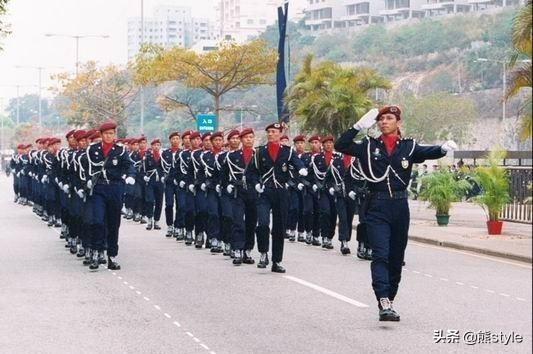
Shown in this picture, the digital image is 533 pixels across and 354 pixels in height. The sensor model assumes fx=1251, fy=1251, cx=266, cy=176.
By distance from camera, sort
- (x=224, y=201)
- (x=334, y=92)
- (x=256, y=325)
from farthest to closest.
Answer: (x=334, y=92) < (x=224, y=201) < (x=256, y=325)

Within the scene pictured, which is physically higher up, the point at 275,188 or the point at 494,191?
the point at 275,188

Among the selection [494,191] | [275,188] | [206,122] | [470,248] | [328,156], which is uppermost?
[206,122]

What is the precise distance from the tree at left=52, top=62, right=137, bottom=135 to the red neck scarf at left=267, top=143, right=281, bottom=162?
59.3 meters

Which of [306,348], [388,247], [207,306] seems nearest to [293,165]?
[207,306]

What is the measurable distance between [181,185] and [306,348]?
12736 mm

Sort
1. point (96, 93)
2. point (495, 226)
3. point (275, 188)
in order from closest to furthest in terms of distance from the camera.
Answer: point (275, 188)
point (495, 226)
point (96, 93)

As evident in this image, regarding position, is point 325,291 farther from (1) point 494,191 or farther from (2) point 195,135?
(1) point 494,191

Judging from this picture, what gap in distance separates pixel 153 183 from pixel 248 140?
10.6 meters

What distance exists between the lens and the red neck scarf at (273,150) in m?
17.2

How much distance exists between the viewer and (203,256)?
2039cm

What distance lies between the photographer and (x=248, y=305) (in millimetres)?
13594

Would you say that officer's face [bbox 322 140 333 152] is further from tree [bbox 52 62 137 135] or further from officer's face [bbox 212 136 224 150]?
tree [bbox 52 62 137 135]

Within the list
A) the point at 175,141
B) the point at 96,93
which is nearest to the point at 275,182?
the point at 175,141

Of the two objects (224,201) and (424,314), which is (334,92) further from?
(424,314)
